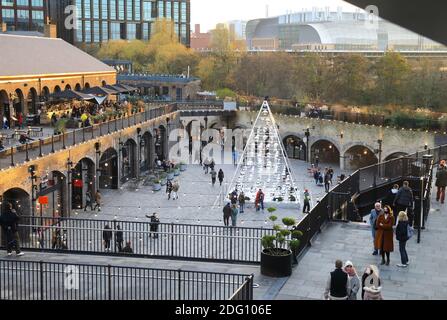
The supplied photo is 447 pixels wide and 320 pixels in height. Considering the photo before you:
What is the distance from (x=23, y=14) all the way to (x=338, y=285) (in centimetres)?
Result: 9489

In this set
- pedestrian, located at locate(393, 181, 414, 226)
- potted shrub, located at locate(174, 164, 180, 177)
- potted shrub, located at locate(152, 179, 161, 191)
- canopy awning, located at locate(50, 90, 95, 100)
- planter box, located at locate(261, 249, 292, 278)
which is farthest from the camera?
potted shrub, located at locate(174, 164, 180, 177)

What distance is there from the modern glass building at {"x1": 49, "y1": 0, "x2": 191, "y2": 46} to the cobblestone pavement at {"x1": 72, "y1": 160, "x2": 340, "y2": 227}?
72530 millimetres

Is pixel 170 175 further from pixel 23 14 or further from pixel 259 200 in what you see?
pixel 23 14

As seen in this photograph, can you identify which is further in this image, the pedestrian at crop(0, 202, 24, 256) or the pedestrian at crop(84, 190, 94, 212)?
the pedestrian at crop(84, 190, 94, 212)

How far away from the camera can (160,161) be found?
4941 cm

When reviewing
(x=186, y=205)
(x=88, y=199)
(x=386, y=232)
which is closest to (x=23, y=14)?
(x=88, y=199)

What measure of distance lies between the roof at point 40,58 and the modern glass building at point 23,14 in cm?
4664

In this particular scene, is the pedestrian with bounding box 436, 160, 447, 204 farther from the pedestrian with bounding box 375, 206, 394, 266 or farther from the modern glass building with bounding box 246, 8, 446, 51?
the modern glass building with bounding box 246, 8, 446, 51

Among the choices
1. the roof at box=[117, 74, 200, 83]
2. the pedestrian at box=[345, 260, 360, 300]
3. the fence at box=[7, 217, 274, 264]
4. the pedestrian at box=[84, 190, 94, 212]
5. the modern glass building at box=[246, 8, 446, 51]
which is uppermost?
the modern glass building at box=[246, 8, 446, 51]

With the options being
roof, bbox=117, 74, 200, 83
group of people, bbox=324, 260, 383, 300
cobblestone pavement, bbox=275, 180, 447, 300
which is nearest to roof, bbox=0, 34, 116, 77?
roof, bbox=117, 74, 200, 83

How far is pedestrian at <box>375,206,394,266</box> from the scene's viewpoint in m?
13.1

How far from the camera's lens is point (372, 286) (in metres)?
9.80

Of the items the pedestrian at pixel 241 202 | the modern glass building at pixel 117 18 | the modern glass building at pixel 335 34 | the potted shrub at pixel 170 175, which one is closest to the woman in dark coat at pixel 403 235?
the pedestrian at pixel 241 202
